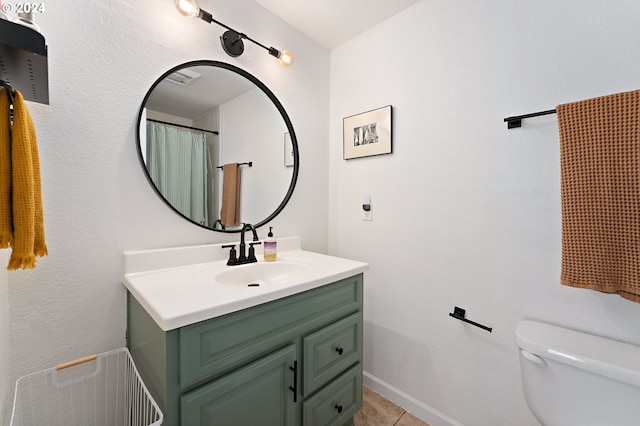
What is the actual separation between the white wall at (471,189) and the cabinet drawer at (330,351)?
1.38 ft

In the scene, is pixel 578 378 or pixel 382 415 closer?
pixel 578 378

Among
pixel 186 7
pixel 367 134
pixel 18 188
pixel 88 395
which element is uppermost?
pixel 186 7

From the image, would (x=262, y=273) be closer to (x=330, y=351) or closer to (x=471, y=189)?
(x=330, y=351)

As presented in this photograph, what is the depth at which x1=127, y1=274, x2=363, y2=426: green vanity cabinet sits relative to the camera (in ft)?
2.48

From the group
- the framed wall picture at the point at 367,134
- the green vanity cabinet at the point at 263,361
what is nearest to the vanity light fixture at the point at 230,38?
the framed wall picture at the point at 367,134

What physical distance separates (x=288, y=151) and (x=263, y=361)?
1.17m

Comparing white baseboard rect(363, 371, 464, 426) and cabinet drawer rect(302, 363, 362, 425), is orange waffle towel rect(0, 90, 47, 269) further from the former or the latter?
white baseboard rect(363, 371, 464, 426)

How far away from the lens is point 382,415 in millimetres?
1478

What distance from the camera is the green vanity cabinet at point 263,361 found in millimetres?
755

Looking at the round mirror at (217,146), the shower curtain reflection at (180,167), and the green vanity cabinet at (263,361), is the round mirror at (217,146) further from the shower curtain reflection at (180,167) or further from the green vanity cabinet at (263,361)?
the green vanity cabinet at (263,361)

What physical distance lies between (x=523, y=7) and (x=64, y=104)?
72.0 inches

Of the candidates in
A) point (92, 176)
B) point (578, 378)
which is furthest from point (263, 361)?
point (578, 378)

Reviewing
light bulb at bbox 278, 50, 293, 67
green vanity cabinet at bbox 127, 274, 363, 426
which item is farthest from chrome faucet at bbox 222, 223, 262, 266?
light bulb at bbox 278, 50, 293, 67

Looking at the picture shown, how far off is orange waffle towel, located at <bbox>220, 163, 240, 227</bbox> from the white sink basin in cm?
28
